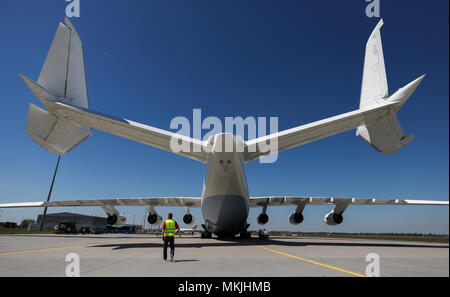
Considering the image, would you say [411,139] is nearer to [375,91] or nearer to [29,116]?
[375,91]

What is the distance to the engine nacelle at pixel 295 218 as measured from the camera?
2091cm

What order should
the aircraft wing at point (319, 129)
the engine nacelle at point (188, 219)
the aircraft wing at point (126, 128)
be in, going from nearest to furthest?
the aircraft wing at point (126, 128), the aircraft wing at point (319, 129), the engine nacelle at point (188, 219)

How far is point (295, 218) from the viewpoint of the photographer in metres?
21.0

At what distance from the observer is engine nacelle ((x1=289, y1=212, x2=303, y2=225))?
68.6 ft

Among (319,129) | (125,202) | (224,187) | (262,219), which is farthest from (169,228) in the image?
(125,202)

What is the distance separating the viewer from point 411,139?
12.6m

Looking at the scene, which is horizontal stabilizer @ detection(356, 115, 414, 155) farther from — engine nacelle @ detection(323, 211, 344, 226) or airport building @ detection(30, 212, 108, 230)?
airport building @ detection(30, 212, 108, 230)

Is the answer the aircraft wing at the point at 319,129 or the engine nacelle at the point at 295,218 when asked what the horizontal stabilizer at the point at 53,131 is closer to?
the aircraft wing at the point at 319,129

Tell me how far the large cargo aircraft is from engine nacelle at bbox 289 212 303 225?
6.09 metres

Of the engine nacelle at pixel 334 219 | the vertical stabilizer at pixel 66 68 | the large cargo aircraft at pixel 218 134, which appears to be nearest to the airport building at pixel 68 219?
the large cargo aircraft at pixel 218 134

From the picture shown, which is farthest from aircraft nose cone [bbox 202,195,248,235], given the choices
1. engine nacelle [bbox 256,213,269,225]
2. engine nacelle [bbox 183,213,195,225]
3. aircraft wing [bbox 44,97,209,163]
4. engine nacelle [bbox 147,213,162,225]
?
engine nacelle [bbox 183,213,195,225]

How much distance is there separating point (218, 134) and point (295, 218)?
11.2 metres

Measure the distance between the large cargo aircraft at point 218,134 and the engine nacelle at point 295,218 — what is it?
240 inches
